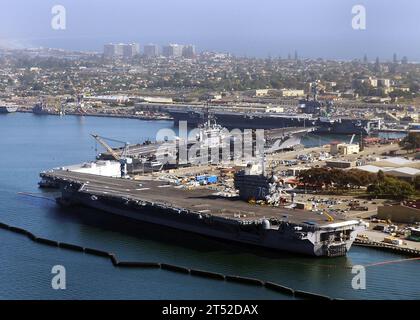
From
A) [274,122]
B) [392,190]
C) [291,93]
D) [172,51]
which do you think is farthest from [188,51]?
[392,190]

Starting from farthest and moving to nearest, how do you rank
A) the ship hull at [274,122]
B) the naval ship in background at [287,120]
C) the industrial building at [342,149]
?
the naval ship in background at [287,120] → the ship hull at [274,122] → the industrial building at [342,149]

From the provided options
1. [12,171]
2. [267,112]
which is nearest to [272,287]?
[12,171]

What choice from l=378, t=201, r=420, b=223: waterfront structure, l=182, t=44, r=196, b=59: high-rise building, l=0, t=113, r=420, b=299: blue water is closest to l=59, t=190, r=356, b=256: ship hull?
l=0, t=113, r=420, b=299: blue water

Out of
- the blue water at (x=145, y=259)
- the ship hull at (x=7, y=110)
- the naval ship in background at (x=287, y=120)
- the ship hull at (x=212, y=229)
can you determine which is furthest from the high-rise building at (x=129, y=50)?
the ship hull at (x=212, y=229)

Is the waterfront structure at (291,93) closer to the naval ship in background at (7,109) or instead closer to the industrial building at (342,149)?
the naval ship in background at (7,109)
